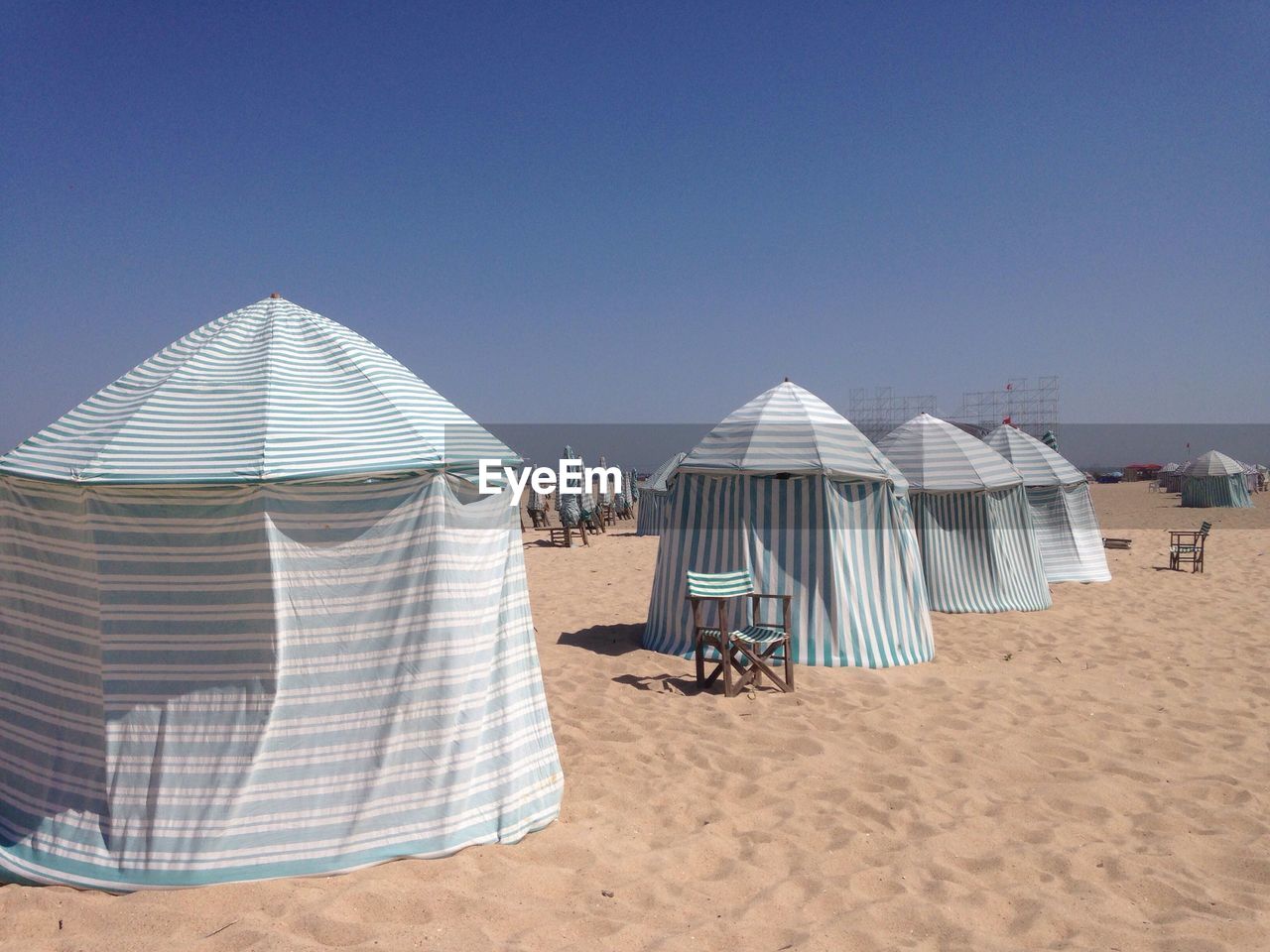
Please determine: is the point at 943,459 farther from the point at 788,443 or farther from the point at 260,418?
the point at 260,418

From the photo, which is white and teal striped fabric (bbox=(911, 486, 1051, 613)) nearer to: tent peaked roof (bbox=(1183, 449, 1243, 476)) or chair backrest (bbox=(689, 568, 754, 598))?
chair backrest (bbox=(689, 568, 754, 598))

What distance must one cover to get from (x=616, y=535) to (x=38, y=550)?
18984 millimetres

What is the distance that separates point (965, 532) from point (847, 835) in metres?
8.08

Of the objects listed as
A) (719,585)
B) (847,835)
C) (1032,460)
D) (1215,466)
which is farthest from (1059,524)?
(1215,466)

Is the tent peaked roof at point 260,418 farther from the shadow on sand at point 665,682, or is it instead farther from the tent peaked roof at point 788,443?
A: the tent peaked roof at point 788,443

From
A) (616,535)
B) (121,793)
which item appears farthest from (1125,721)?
(616,535)

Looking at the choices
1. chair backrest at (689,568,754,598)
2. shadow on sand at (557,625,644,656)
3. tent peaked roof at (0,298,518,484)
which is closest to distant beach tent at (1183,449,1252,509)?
shadow on sand at (557,625,644,656)

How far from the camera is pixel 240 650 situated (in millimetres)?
3645

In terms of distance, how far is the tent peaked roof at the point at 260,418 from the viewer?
3.72 m

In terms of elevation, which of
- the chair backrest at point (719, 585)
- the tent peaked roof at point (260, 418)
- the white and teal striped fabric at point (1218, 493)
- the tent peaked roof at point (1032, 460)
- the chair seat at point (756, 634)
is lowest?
the white and teal striped fabric at point (1218, 493)

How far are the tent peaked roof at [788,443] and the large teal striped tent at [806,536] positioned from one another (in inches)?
0.6

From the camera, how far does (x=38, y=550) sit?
3.85 m

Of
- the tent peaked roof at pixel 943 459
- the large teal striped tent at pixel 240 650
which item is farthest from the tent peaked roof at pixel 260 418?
the tent peaked roof at pixel 943 459

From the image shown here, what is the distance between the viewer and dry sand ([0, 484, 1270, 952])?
10.8 ft
